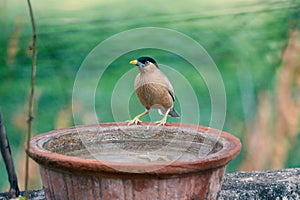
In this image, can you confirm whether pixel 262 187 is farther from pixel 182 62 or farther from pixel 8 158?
pixel 8 158

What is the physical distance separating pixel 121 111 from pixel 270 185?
78cm

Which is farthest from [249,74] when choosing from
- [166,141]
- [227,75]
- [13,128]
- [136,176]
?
[136,176]

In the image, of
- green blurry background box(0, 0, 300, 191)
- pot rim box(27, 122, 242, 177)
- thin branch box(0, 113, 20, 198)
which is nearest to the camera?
pot rim box(27, 122, 242, 177)

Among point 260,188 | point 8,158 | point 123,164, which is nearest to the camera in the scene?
point 123,164

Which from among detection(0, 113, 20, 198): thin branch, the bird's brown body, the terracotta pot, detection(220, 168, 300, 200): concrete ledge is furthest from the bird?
detection(220, 168, 300, 200): concrete ledge

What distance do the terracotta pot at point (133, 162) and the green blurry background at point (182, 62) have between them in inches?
25.1

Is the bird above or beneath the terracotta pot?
above

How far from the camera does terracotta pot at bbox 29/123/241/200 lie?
1803mm

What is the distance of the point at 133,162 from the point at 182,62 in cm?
120

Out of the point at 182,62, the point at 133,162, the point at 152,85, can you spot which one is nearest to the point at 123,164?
the point at 133,162

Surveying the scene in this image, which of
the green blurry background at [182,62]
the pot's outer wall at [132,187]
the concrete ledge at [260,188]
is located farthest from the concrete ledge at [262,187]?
the pot's outer wall at [132,187]

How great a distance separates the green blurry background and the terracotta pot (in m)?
0.64

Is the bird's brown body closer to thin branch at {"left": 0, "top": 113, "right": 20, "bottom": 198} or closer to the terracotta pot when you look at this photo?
the terracotta pot

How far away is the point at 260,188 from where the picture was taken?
Result: 9.36ft
